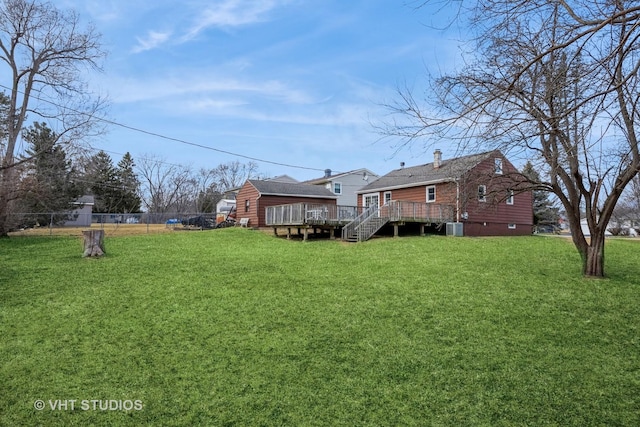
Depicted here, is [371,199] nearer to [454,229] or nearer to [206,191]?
[454,229]

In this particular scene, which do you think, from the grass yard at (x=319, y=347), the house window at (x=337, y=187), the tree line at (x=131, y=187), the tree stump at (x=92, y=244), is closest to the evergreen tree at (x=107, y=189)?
the tree line at (x=131, y=187)

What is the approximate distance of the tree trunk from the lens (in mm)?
8836

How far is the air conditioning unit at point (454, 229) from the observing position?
61.8ft

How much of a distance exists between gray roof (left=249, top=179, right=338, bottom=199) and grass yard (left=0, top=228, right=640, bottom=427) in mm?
15049

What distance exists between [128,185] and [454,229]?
44.6 m

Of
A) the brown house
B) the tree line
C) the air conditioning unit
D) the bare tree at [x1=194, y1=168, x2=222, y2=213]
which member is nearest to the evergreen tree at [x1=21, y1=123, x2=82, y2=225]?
the tree line

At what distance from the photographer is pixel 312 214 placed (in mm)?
17844

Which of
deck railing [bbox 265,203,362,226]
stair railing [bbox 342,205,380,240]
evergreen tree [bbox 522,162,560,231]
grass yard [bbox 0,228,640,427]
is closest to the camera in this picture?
grass yard [bbox 0,228,640,427]

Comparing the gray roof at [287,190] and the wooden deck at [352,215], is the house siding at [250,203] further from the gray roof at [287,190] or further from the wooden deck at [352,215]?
the wooden deck at [352,215]

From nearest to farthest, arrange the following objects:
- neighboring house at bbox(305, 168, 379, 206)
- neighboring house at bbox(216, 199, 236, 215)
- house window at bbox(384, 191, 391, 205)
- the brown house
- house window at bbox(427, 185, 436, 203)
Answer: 1. the brown house
2. house window at bbox(427, 185, 436, 203)
3. house window at bbox(384, 191, 391, 205)
4. neighboring house at bbox(305, 168, 379, 206)
5. neighboring house at bbox(216, 199, 236, 215)

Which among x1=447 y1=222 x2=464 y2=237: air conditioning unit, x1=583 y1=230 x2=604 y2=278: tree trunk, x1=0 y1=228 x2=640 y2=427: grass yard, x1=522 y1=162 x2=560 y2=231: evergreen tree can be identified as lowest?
x1=0 y1=228 x2=640 y2=427: grass yard

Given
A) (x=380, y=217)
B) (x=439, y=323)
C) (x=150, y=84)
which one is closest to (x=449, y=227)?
(x=380, y=217)

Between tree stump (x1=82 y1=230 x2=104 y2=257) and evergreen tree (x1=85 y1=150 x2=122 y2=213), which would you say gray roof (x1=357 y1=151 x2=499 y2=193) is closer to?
tree stump (x1=82 y1=230 x2=104 y2=257)

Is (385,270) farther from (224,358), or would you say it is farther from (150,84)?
(150,84)
